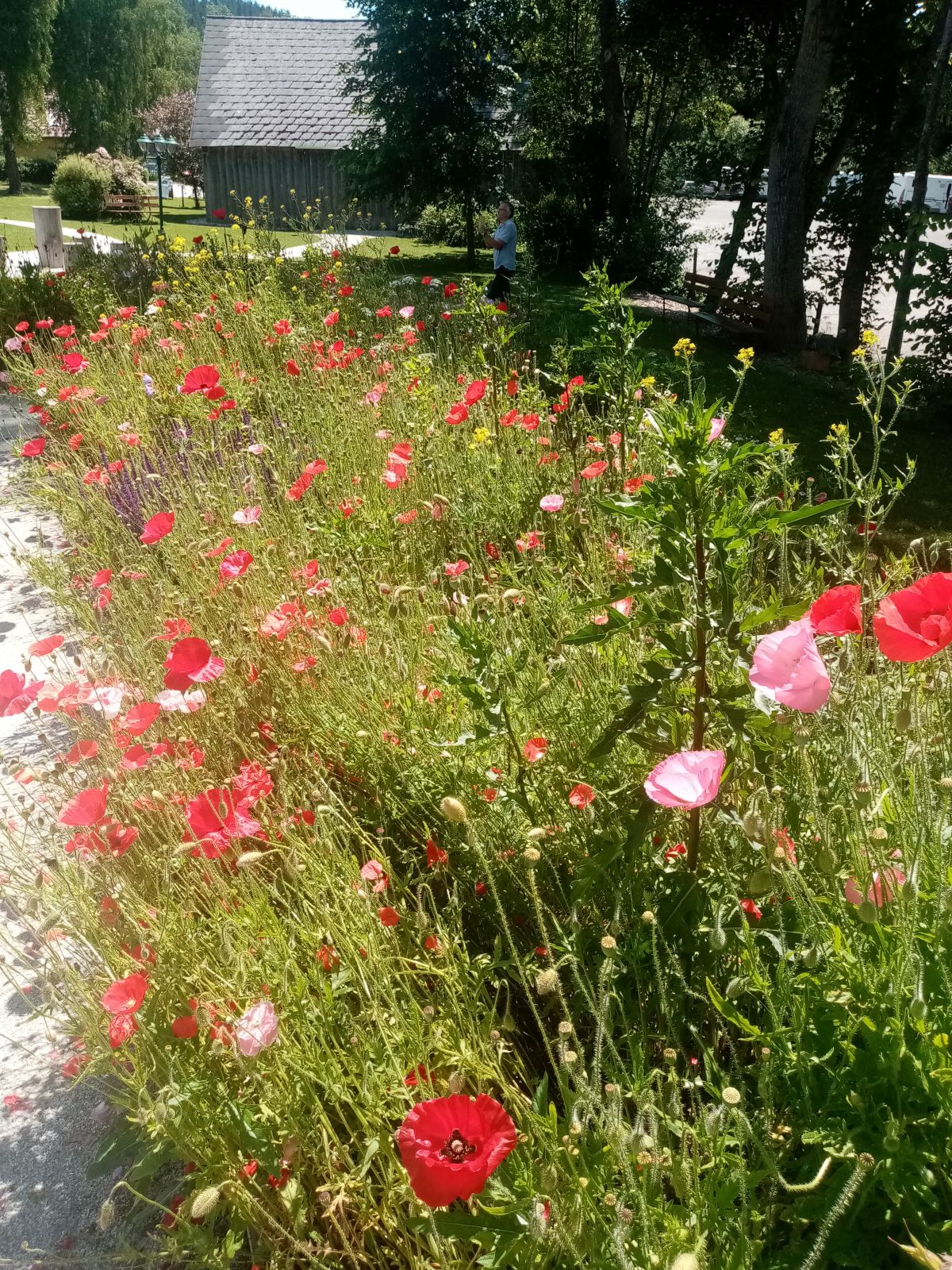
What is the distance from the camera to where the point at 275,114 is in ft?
98.5

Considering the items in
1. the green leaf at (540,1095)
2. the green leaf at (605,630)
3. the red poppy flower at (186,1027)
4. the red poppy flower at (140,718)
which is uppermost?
the green leaf at (605,630)

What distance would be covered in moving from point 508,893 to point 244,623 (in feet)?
4.54

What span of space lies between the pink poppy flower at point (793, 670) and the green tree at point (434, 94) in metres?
16.8

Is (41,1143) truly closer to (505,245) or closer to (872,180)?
(505,245)

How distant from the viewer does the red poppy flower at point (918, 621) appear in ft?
4.05

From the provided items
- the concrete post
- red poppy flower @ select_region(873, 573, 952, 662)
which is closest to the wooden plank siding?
the concrete post

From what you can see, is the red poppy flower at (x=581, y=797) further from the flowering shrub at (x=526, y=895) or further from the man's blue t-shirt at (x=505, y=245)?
the man's blue t-shirt at (x=505, y=245)

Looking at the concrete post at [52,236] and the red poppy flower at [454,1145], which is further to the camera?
the concrete post at [52,236]

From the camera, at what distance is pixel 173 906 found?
1957 millimetres

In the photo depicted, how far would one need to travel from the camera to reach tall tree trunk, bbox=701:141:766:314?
38.8ft

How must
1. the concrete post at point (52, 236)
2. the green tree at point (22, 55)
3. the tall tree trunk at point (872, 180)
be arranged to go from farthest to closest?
the green tree at point (22, 55) → the concrete post at point (52, 236) → the tall tree trunk at point (872, 180)

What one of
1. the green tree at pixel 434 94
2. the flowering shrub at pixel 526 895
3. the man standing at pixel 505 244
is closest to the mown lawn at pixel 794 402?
the man standing at pixel 505 244

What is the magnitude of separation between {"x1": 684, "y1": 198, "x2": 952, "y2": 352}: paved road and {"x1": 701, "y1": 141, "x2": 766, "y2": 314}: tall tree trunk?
0.70 ft

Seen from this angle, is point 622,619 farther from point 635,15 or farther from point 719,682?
point 635,15
